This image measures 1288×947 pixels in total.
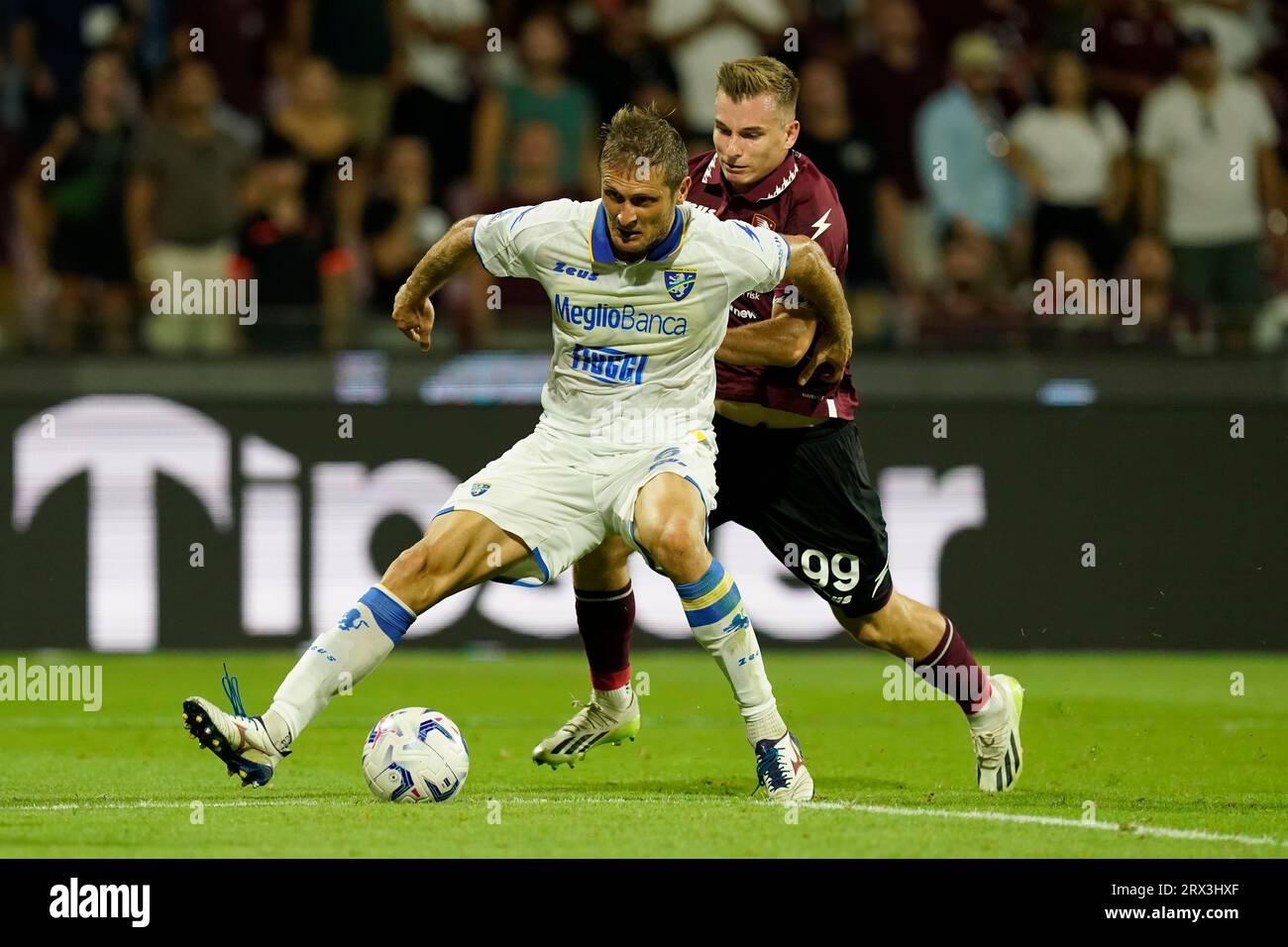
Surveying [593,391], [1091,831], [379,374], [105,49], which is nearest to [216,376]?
[379,374]

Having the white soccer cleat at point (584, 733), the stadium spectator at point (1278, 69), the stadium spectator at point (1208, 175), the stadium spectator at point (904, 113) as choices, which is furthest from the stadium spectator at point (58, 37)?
the stadium spectator at point (1278, 69)

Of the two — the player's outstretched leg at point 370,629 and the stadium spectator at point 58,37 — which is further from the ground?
the stadium spectator at point 58,37

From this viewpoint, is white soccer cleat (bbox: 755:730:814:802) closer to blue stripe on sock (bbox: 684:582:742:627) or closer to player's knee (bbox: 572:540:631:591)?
blue stripe on sock (bbox: 684:582:742:627)

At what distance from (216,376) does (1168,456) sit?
5.50 metres

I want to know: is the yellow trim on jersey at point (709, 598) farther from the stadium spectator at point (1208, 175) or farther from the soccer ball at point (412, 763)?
the stadium spectator at point (1208, 175)

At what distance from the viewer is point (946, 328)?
494 inches

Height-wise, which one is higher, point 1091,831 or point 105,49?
point 105,49

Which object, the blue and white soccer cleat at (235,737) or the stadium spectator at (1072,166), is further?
the stadium spectator at (1072,166)

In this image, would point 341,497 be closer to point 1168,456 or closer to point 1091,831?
point 1168,456

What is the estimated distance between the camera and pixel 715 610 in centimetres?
731

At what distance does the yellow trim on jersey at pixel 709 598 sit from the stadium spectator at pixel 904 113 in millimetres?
7160

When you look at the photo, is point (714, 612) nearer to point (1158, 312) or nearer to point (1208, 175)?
point (1158, 312)

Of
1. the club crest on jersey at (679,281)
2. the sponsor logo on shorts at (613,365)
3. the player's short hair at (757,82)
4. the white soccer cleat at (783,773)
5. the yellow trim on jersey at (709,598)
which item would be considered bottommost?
the white soccer cleat at (783,773)

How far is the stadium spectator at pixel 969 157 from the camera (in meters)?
14.0
